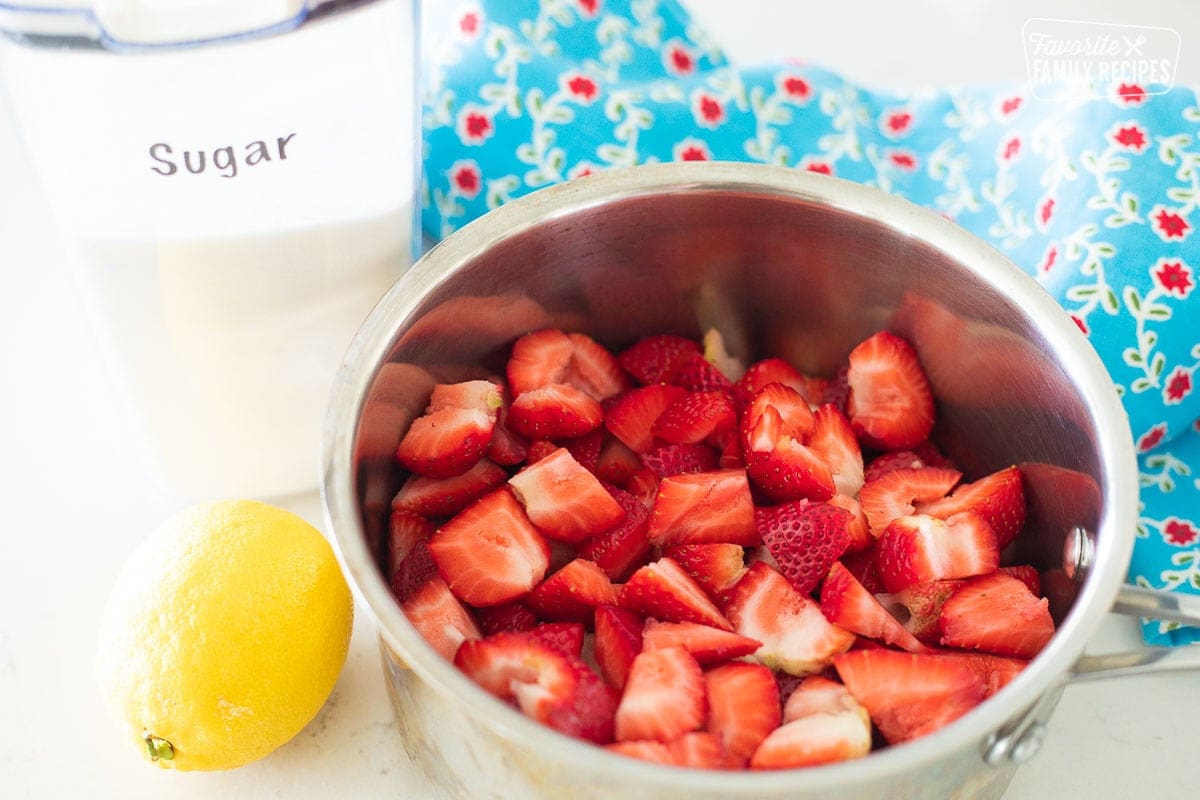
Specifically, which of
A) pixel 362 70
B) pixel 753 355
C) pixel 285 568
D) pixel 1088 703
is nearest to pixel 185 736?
pixel 285 568

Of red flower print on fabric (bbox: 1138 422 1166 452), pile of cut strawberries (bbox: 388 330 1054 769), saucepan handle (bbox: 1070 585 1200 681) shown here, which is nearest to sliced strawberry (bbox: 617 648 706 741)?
pile of cut strawberries (bbox: 388 330 1054 769)

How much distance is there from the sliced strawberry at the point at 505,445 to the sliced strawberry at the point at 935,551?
267 mm

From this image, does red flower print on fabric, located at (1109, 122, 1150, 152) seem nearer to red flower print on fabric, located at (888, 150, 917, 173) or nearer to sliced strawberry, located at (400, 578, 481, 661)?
red flower print on fabric, located at (888, 150, 917, 173)

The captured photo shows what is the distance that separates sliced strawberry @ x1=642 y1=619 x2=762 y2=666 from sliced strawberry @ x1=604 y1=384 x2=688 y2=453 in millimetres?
198

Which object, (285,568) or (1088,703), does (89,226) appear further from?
(1088,703)

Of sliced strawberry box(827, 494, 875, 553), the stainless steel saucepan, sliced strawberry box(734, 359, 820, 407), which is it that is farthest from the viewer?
sliced strawberry box(734, 359, 820, 407)

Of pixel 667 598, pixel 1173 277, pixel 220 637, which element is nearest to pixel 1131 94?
pixel 1173 277

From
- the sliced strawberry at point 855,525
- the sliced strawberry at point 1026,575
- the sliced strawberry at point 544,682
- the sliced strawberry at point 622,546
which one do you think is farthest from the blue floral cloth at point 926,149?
Answer: the sliced strawberry at point 544,682

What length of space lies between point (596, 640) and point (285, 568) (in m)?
0.20

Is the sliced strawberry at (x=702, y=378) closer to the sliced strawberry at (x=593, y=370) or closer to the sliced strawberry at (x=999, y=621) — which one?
the sliced strawberry at (x=593, y=370)

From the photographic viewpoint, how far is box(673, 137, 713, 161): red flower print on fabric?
3.42ft

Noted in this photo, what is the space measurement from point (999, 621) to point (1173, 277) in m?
0.35

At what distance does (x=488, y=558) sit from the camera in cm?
78

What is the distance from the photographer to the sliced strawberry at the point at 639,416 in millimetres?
897
